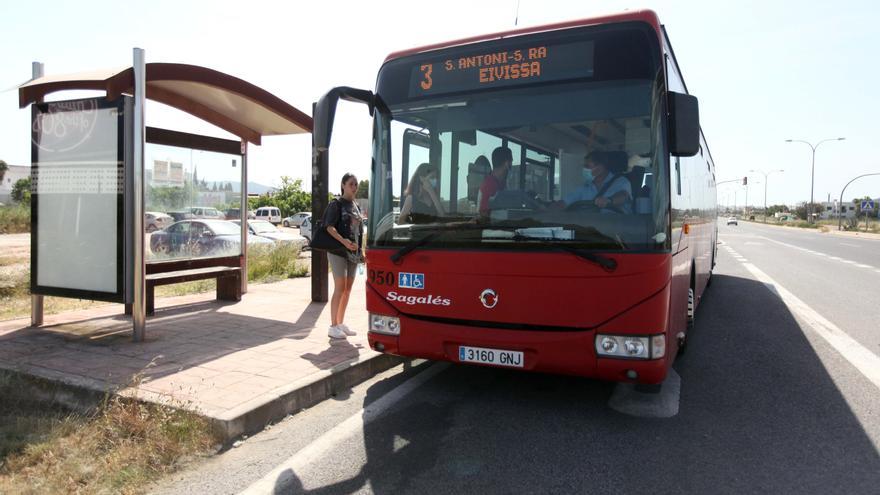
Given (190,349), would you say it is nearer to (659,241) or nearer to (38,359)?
(38,359)

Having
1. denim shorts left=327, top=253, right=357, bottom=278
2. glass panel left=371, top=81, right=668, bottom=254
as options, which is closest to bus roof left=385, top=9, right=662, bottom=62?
glass panel left=371, top=81, right=668, bottom=254

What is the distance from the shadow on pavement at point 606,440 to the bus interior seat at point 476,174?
5.49 feet

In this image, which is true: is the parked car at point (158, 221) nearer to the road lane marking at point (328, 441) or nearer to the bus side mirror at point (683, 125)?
the road lane marking at point (328, 441)

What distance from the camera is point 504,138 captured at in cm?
443

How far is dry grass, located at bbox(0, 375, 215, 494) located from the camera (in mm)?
3281

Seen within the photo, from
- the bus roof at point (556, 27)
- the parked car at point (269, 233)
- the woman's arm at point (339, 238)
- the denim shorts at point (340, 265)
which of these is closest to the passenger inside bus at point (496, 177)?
the bus roof at point (556, 27)

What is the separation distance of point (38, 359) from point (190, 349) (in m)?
1.26

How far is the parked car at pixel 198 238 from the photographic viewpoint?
8.20 meters

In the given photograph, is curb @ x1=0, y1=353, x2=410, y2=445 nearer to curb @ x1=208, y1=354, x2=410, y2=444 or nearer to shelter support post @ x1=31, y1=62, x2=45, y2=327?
curb @ x1=208, y1=354, x2=410, y2=444

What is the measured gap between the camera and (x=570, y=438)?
13.2ft

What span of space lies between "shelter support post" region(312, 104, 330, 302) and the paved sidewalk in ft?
3.32

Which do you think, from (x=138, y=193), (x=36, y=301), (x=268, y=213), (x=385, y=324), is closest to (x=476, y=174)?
(x=385, y=324)

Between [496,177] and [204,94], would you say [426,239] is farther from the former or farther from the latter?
[204,94]

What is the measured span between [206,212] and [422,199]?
5563mm
